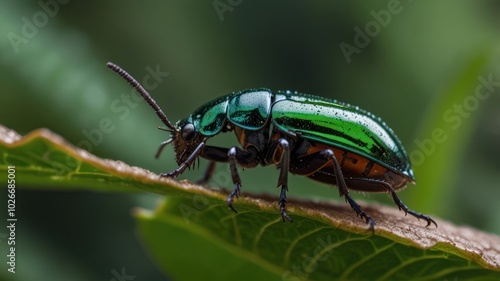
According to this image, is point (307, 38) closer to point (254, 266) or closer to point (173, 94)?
point (173, 94)

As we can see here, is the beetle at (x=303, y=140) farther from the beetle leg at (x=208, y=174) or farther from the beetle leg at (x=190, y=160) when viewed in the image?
the beetle leg at (x=208, y=174)

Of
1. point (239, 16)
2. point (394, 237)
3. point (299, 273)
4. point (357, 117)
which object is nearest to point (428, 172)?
Result: point (357, 117)

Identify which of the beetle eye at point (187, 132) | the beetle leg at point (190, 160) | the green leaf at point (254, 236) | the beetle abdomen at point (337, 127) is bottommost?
the green leaf at point (254, 236)

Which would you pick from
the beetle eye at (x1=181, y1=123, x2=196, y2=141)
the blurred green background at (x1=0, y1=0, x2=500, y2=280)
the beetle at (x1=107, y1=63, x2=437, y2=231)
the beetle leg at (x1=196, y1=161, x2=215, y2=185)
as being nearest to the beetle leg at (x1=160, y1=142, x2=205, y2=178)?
the beetle at (x1=107, y1=63, x2=437, y2=231)

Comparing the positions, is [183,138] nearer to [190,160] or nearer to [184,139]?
[184,139]

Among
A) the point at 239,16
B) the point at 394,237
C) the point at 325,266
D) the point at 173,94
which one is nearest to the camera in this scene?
the point at 394,237

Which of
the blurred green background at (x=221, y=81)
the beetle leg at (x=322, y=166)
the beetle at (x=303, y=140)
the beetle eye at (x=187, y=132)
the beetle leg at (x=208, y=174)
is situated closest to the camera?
the beetle leg at (x=322, y=166)

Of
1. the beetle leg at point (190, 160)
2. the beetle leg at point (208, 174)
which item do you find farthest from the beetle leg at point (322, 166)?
the beetle leg at point (208, 174)
